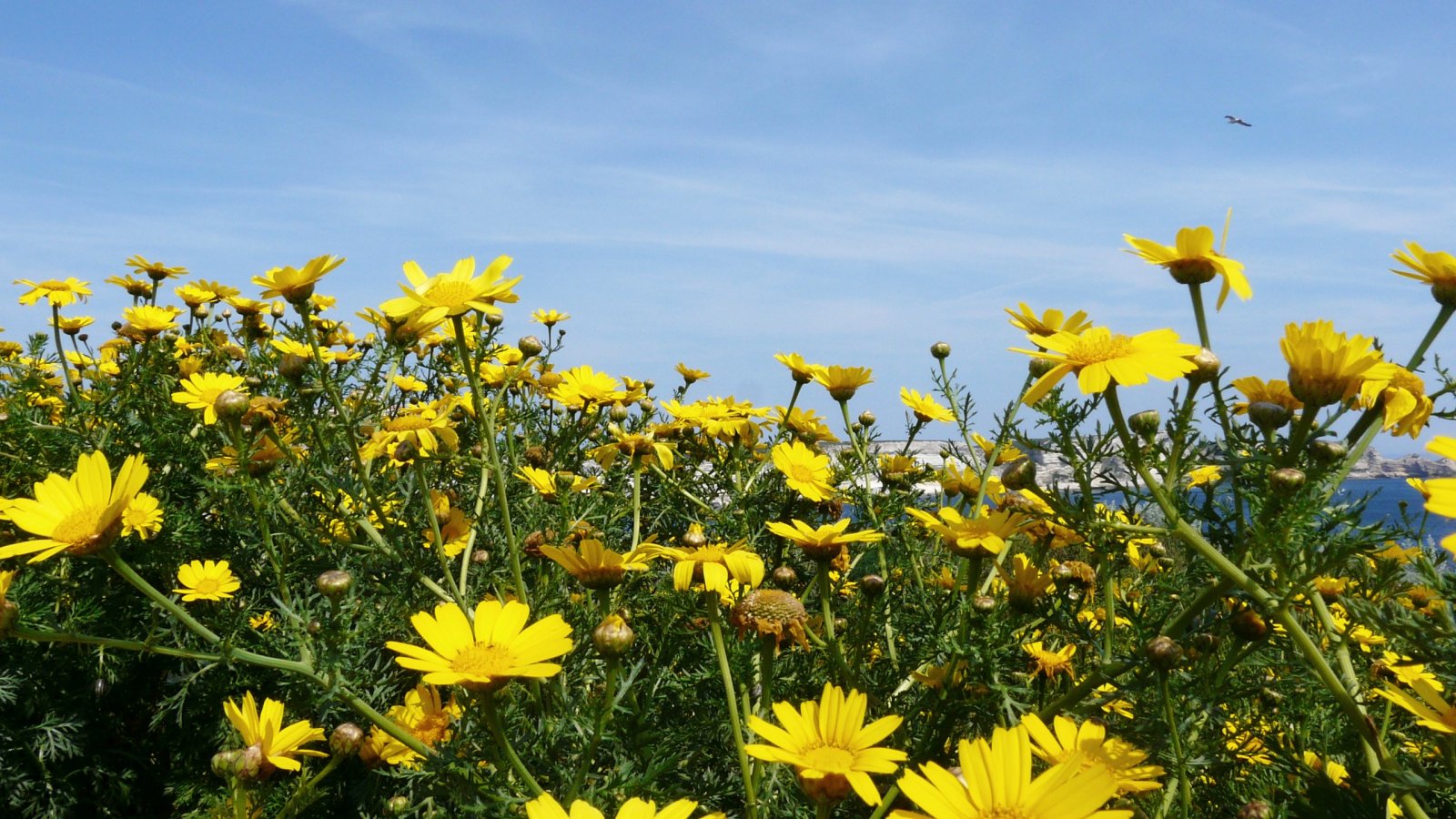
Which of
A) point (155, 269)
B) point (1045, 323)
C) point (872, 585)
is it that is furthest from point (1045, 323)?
point (155, 269)

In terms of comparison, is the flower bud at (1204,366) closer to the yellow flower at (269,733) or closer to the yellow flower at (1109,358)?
the yellow flower at (1109,358)

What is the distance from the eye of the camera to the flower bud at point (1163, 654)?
4.71 ft

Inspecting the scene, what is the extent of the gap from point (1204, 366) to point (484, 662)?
1.34 m

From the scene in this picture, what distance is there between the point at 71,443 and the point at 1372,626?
3.98m

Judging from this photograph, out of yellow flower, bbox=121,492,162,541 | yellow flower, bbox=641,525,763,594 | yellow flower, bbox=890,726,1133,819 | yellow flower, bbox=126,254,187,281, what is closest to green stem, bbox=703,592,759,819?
yellow flower, bbox=641,525,763,594

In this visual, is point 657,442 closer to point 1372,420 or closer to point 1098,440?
point 1098,440

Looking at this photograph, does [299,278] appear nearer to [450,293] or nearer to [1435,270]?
[450,293]

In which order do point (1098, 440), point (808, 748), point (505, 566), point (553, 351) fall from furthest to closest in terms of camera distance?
point (553, 351) < point (505, 566) < point (1098, 440) < point (808, 748)

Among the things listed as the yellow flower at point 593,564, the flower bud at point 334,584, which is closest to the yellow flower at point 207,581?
the flower bud at point 334,584

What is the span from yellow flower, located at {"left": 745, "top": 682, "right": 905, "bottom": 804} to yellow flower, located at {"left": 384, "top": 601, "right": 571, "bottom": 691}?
0.34 m

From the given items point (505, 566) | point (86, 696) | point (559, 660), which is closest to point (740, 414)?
point (505, 566)

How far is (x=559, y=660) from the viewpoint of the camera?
6.37 ft

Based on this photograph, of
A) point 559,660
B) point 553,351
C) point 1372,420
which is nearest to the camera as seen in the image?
point 1372,420

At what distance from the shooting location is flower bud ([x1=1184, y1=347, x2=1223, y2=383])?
1555 millimetres
